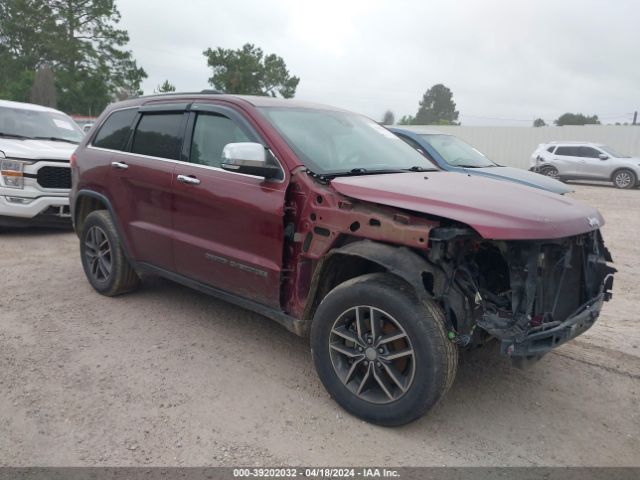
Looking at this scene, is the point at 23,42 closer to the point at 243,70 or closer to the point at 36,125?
the point at 243,70

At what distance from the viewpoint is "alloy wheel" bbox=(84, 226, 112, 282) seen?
5.00m

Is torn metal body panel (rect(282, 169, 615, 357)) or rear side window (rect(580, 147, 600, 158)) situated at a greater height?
rear side window (rect(580, 147, 600, 158))

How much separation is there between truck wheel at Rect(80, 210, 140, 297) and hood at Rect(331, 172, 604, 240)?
2.55m

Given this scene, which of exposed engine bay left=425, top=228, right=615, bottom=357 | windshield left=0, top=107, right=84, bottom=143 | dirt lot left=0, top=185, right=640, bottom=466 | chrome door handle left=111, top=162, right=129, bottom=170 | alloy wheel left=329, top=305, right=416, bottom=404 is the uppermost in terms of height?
windshield left=0, top=107, right=84, bottom=143

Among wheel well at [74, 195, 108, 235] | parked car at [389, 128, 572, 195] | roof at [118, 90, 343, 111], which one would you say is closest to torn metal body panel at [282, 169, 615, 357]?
roof at [118, 90, 343, 111]

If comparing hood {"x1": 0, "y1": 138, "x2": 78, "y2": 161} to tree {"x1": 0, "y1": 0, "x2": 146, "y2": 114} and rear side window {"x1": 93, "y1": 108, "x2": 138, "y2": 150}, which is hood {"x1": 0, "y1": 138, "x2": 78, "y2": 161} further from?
tree {"x1": 0, "y1": 0, "x2": 146, "y2": 114}

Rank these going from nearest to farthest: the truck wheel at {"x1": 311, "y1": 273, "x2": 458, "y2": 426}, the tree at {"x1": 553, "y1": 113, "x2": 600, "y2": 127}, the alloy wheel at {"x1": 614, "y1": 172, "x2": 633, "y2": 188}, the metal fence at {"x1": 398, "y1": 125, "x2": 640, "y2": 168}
Result: the truck wheel at {"x1": 311, "y1": 273, "x2": 458, "y2": 426}
the alloy wheel at {"x1": 614, "y1": 172, "x2": 633, "y2": 188}
the metal fence at {"x1": 398, "y1": 125, "x2": 640, "y2": 168}
the tree at {"x1": 553, "y1": 113, "x2": 600, "y2": 127}

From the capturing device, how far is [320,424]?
308 cm

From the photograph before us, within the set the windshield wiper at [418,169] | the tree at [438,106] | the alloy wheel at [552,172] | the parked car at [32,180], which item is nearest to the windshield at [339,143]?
the windshield wiper at [418,169]

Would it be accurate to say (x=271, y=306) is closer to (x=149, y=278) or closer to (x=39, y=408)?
(x=39, y=408)

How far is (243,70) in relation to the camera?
4859 centimetres

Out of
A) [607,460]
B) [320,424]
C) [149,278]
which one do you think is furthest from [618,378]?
[149,278]

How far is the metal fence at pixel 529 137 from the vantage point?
82.7 feet

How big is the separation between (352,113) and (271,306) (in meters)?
1.94
